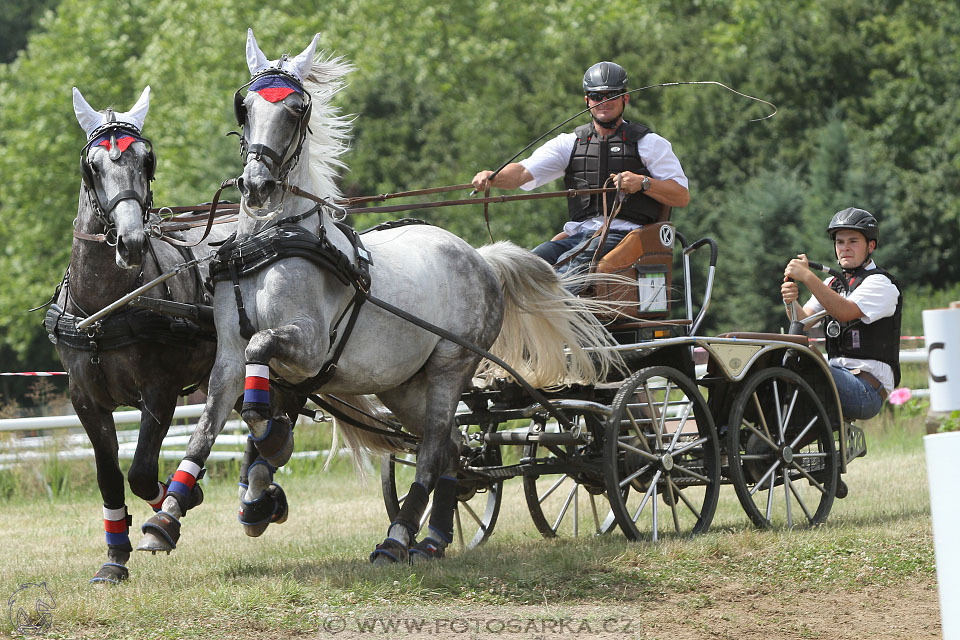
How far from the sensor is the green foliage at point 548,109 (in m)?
26.1

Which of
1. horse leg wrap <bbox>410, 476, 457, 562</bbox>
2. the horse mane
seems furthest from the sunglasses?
horse leg wrap <bbox>410, 476, 457, 562</bbox>

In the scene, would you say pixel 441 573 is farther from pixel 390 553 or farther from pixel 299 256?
pixel 299 256

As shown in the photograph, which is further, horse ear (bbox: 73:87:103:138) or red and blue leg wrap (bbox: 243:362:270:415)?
horse ear (bbox: 73:87:103:138)

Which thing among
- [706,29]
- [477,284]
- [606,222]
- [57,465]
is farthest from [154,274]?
[706,29]

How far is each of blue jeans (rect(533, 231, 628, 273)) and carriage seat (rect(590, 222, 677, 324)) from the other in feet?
0.53

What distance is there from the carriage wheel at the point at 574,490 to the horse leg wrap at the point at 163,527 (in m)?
2.21

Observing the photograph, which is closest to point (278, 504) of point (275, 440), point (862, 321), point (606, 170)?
point (275, 440)

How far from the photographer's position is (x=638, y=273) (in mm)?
6801

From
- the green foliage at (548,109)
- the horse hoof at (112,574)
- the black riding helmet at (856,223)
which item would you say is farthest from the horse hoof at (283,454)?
the green foliage at (548,109)

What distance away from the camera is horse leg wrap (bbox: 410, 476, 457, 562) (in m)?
5.82

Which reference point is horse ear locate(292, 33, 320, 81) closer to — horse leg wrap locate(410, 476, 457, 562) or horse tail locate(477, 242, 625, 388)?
horse tail locate(477, 242, 625, 388)

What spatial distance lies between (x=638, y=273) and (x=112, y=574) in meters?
3.27

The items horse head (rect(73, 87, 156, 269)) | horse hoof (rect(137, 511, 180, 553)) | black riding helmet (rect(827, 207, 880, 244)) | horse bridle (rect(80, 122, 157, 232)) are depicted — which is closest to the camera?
horse hoof (rect(137, 511, 180, 553))

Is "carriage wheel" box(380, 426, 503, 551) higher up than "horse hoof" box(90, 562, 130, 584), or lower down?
higher up
